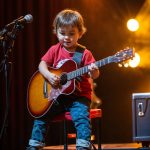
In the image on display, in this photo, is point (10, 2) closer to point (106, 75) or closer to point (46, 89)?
point (106, 75)

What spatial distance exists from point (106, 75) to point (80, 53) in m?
2.89

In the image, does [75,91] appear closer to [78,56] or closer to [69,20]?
[78,56]

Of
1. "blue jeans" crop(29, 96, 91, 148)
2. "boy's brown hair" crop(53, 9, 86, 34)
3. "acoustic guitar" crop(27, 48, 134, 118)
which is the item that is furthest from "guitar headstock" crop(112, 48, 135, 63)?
"boy's brown hair" crop(53, 9, 86, 34)

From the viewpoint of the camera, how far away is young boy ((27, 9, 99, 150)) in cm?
343

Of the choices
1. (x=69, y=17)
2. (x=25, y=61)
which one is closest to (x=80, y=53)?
(x=69, y=17)

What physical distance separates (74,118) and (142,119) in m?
1.28

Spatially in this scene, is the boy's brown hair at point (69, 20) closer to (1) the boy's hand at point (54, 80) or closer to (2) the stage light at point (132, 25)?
(1) the boy's hand at point (54, 80)

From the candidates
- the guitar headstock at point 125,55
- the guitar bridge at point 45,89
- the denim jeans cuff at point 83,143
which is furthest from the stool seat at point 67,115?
the guitar headstock at point 125,55

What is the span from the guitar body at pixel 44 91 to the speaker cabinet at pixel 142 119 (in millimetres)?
1210

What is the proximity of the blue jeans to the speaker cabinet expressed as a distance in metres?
1.13

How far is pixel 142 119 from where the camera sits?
4547 millimetres

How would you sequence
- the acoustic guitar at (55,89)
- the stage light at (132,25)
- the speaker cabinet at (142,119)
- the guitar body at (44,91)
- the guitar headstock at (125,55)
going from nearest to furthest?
the guitar headstock at (125,55) → the acoustic guitar at (55,89) → the guitar body at (44,91) → the speaker cabinet at (142,119) → the stage light at (132,25)

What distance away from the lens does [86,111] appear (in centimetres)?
350

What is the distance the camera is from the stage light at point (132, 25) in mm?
6445
